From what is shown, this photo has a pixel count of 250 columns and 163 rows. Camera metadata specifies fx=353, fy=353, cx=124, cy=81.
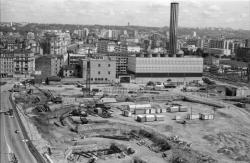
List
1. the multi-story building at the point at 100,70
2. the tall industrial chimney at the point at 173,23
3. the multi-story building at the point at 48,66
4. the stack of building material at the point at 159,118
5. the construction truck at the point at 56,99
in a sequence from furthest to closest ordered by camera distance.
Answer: the tall industrial chimney at the point at 173,23 < the multi-story building at the point at 48,66 < the multi-story building at the point at 100,70 < the construction truck at the point at 56,99 < the stack of building material at the point at 159,118

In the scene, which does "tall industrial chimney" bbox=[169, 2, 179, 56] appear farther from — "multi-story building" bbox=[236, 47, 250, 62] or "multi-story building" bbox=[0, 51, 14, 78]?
"multi-story building" bbox=[0, 51, 14, 78]

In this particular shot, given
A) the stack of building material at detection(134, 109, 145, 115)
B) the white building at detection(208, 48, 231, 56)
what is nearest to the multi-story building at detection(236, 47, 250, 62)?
the white building at detection(208, 48, 231, 56)

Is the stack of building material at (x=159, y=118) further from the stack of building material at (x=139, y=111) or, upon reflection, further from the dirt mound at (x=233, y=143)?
the dirt mound at (x=233, y=143)

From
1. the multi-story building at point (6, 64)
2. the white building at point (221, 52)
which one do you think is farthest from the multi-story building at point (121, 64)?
the white building at point (221, 52)

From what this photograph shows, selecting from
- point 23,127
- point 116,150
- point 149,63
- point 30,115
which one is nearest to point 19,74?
point 149,63

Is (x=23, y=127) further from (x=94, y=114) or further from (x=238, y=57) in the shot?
(x=238, y=57)
